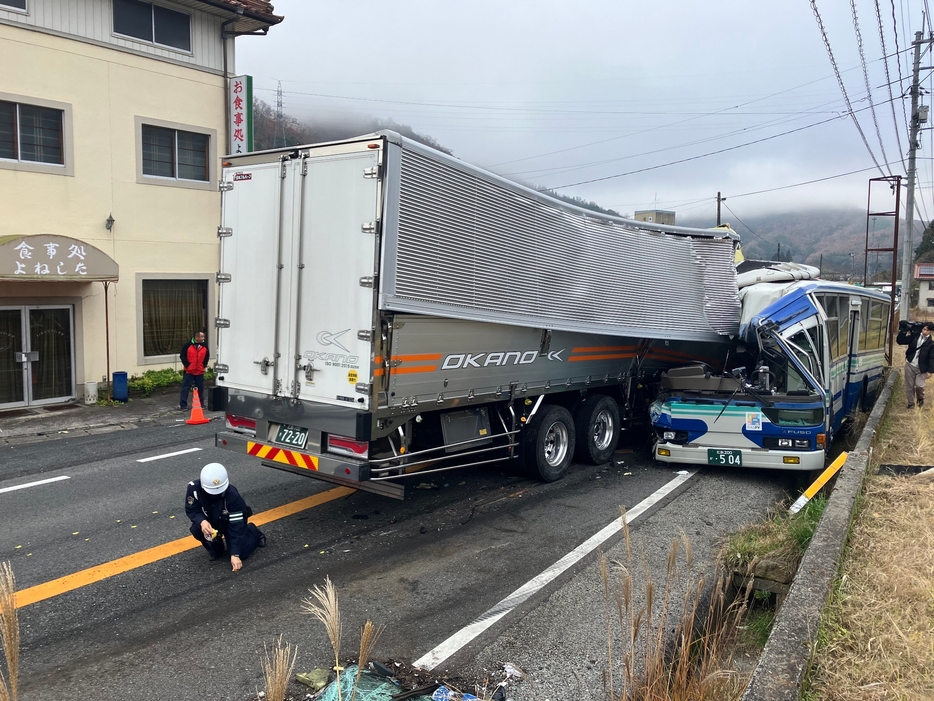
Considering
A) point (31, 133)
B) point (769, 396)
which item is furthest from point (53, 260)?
point (769, 396)

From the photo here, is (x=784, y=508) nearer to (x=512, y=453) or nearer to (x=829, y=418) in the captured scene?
(x=829, y=418)

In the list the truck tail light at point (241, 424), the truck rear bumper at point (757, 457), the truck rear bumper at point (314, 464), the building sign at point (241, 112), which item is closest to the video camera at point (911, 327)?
the truck rear bumper at point (757, 457)

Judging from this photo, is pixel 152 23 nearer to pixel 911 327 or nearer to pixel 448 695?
pixel 448 695

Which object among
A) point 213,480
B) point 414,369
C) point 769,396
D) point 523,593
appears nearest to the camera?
point 523,593

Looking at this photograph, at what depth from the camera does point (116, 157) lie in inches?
572

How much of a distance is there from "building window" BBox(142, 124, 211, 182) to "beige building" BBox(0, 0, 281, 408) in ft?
0.09

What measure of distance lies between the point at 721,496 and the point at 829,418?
202 cm

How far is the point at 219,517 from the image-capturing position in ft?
19.4

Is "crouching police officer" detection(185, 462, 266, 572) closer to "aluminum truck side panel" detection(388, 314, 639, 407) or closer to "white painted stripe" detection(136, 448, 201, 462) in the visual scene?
"aluminum truck side panel" detection(388, 314, 639, 407)

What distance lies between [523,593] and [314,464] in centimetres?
226

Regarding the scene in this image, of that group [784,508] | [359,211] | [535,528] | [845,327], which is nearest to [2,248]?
[359,211]

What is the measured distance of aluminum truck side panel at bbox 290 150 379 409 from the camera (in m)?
5.99

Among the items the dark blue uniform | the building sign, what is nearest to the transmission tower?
the building sign

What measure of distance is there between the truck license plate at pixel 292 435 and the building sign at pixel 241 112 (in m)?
11.2
